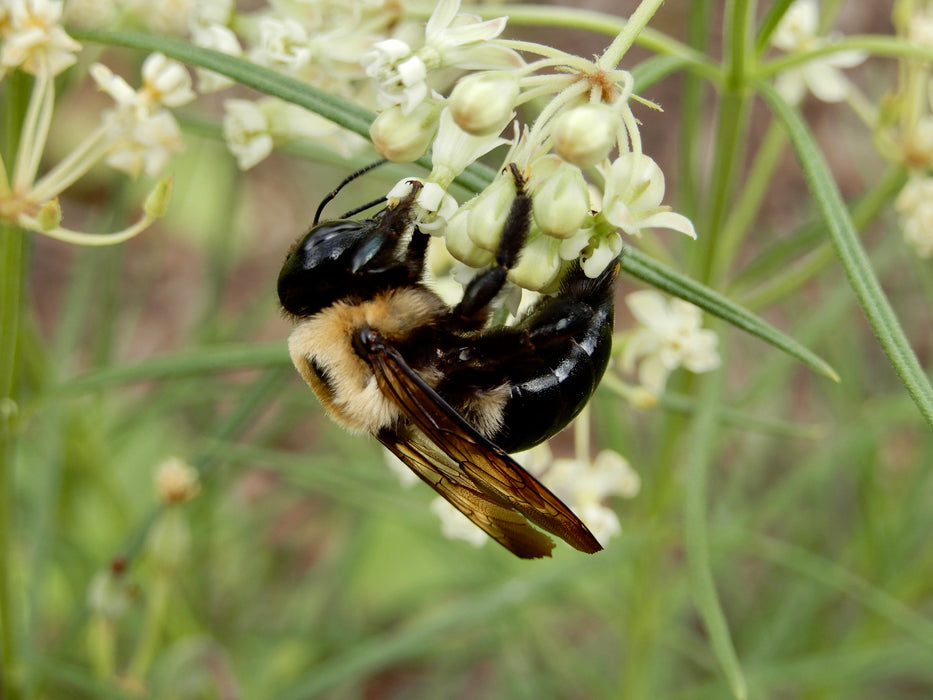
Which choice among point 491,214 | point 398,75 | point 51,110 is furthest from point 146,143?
point 491,214

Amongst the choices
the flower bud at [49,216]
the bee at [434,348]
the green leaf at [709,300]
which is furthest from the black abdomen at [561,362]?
the flower bud at [49,216]

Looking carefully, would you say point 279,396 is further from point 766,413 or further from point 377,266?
point 766,413

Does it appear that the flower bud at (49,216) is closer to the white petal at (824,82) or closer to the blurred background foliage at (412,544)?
the blurred background foliage at (412,544)

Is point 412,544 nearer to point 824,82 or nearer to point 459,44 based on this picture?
point 824,82

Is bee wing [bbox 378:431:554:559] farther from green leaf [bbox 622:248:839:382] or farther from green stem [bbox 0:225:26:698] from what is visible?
green stem [bbox 0:225:26:698]

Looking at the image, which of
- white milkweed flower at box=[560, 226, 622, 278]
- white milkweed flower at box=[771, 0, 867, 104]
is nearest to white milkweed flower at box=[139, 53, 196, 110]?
white milkweed flower at box=[560, 226, 622, 278]

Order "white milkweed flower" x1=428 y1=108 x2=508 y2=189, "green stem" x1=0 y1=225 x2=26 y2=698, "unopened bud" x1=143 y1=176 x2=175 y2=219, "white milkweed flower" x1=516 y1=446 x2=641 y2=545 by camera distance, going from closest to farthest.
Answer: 1. "white milkweed flower" x1=428 y1=108 x2=508 y2=189
2. "unopened bud" x1=143 y1=176 x2=175 y2=219
3. "green stem" x1=0 y1=225 x2=26 y2=698
4. "white milkweed flower" x1=516 y1=446 x2=641 y2=545
